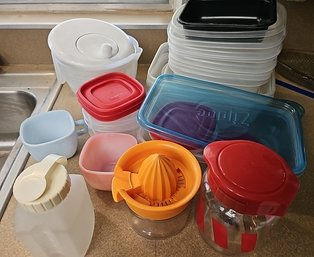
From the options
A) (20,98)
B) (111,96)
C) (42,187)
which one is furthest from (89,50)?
(42,187)

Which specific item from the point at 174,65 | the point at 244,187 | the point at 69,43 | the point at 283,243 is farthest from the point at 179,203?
the point at 69,43

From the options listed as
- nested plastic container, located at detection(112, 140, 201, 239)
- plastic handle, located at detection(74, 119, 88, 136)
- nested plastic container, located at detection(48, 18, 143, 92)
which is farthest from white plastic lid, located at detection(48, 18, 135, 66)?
nested plastic container, located at detection(112, 140, 201, 239)

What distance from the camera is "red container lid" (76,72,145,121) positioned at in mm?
561

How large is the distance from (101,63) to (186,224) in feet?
1.23

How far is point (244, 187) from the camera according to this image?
14.9 inches

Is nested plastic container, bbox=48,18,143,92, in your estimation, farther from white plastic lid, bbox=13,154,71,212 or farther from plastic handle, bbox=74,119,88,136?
white plastic lid, bbox=13,154,71,212

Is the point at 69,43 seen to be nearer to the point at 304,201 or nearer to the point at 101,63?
the point at 101,63

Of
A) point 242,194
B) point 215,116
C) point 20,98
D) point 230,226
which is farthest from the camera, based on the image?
point 20,98

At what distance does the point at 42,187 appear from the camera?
1.34 feet

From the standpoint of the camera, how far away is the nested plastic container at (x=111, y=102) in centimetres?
56

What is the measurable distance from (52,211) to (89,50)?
387 millimetres

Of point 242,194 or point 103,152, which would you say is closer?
point 242,194

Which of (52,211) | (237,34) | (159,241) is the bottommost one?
(159,241)

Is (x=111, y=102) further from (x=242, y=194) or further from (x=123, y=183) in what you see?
(x=242, y=194)
